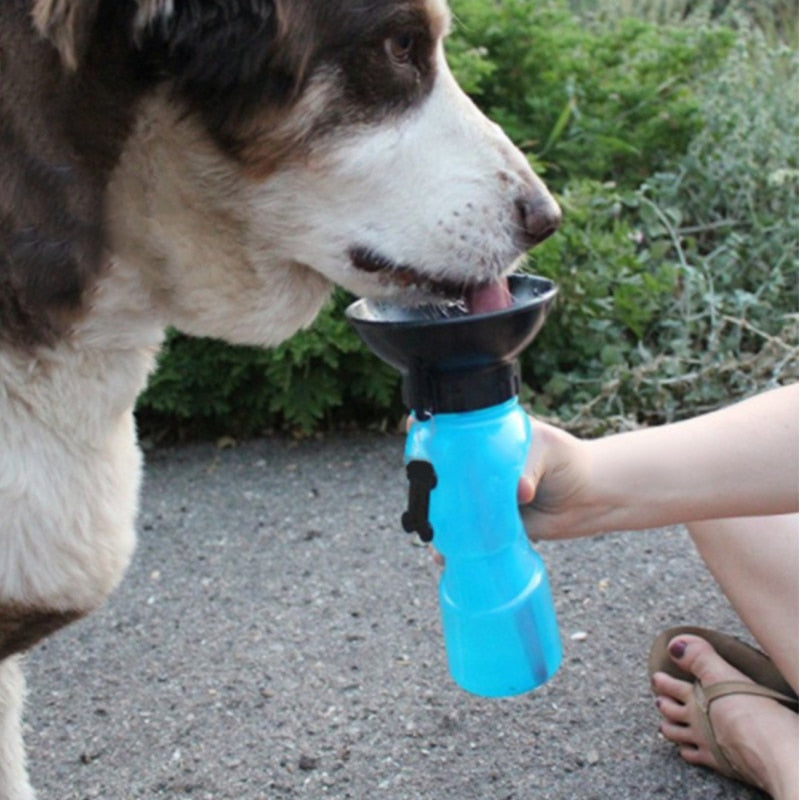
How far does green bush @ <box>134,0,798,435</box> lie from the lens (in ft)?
12.6

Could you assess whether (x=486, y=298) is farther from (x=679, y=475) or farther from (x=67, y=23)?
(x=67, y=23)

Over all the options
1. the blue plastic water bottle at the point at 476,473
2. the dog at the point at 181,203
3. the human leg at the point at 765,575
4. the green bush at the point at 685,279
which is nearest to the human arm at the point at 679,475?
the blue plastic water bottle at the point at 476,473

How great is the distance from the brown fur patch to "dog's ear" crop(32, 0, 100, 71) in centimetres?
79

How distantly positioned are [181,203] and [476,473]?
0.58 m

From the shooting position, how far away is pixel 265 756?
8.09 ft

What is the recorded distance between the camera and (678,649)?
7.94 ft

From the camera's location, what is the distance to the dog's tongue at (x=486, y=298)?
1785mm

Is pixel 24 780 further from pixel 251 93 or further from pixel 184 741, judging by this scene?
pixel 251 93

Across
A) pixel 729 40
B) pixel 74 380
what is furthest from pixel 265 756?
pixel 729 40

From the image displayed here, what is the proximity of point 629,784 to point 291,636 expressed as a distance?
0.95m

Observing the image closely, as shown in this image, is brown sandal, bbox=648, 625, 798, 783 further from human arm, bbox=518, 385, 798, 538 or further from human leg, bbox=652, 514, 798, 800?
human arm, bbox=518, 385, 798, 538

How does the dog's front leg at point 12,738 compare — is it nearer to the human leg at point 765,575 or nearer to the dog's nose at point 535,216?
the dog's nose at point 535,216

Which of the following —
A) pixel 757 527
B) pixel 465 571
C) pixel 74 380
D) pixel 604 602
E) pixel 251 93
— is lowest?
pixel 604 602

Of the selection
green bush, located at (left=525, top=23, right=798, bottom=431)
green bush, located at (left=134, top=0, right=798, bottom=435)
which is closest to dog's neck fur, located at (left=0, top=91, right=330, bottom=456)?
green bush, located at (left=134, top=0, right=798, bottom=435)
